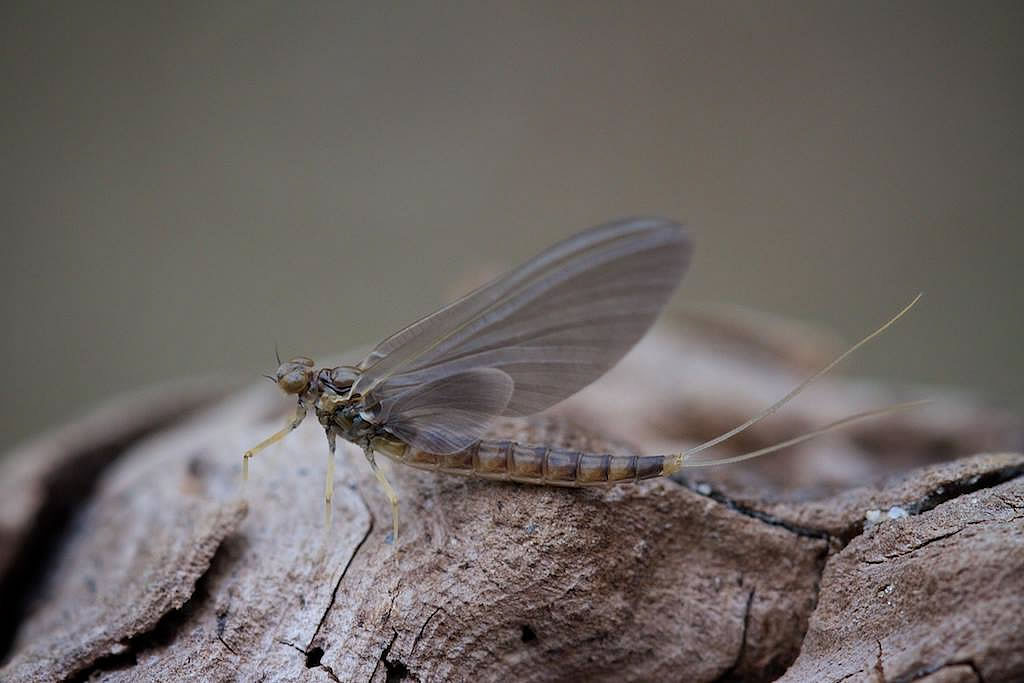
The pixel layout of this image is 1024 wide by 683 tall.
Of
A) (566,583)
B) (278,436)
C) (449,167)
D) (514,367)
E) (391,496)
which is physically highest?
(449,167)

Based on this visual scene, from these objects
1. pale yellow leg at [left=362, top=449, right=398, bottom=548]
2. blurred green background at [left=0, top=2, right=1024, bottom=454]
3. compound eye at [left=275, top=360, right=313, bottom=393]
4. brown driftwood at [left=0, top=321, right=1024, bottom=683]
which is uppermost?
blurred green background at [left=0, top=2, right=1024, bottom=454]

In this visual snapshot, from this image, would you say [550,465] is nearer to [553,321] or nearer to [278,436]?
[553,321]

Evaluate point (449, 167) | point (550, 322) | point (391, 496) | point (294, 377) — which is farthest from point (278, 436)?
point (449, 167)

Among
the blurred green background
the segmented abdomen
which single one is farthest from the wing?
the blurred green background

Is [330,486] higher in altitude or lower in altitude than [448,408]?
lower

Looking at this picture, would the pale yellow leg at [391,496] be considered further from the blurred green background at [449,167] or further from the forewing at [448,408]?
the blurred green background at [449,167]

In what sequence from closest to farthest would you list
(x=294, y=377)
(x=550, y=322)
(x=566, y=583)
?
(x=566, y=583) < (x=550, y=322) < (x=294, y=377)

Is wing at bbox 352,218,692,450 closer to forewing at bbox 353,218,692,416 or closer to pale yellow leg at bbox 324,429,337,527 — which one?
forewing at bbox 353,218,692,416
